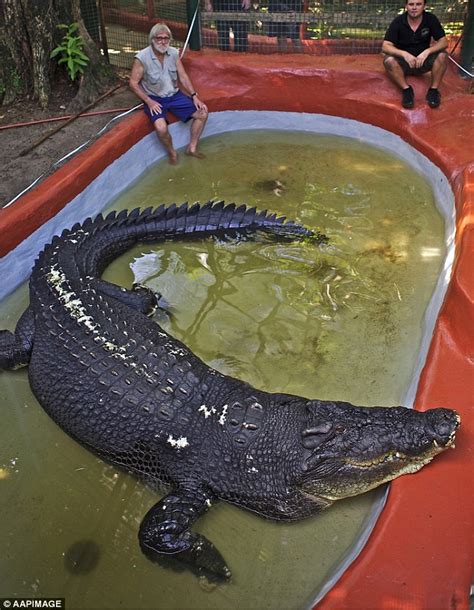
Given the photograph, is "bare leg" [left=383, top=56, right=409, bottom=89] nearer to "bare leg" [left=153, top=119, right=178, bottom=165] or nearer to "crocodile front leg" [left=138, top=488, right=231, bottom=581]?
"bare leg" [left=153, top=119, right=178, bottom=165]

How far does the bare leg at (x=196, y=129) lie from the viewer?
5.46 m

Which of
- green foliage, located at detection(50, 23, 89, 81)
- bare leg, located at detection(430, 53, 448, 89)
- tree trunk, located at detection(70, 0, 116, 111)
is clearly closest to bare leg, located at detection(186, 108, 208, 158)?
tree trunk, located at detection(70, 0, 116, 111)

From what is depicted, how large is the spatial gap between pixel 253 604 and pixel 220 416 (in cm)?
80

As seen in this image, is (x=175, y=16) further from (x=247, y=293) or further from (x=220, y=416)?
(x=220, y=416)

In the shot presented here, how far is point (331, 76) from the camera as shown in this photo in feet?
18.7

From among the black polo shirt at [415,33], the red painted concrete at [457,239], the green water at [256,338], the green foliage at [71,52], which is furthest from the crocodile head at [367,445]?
the green foliage at [71,52]

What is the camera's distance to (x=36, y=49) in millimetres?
5508

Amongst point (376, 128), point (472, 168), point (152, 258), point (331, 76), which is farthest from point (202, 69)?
point (472, 168)

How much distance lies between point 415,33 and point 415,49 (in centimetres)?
15

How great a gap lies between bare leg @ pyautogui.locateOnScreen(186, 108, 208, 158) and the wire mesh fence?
4.18 ft

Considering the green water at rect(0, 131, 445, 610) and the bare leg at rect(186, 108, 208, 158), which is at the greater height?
the bare leg at rect(186, 108, 208, 158)

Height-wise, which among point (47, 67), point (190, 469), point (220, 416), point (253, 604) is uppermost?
point (47, 67)

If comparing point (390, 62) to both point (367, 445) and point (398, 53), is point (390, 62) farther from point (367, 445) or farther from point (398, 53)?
point (367, 445)

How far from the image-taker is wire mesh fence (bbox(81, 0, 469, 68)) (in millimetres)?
5949
